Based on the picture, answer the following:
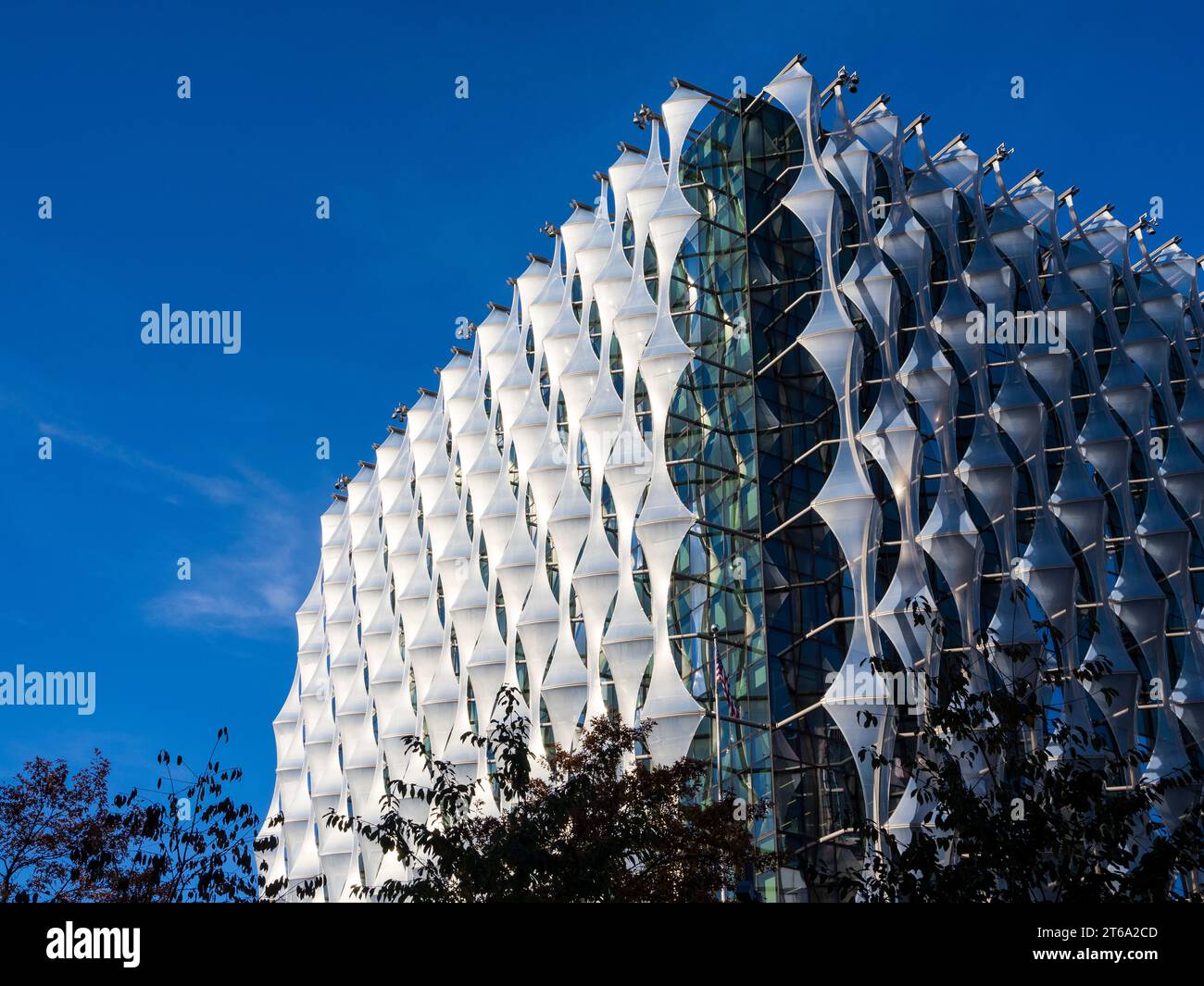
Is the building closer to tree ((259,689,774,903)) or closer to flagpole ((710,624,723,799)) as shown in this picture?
flagpole ((710,624,723,799))

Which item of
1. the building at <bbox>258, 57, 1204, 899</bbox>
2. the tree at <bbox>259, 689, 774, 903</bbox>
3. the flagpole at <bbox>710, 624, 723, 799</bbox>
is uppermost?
the building at <bbox>258, 57, 1204, 899</bbox>

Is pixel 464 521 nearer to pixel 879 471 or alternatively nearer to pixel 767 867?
pixel 879 471

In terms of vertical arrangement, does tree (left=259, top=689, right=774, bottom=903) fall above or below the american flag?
below

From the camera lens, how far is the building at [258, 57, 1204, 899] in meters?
44.8

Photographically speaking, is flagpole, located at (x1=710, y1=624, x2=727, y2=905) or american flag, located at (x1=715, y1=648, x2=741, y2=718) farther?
american flag, located at (x1=715, y1=648, x2=741, y2=718)

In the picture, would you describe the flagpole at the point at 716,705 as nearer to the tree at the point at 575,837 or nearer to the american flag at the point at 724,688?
the american flag at the point at 724,688

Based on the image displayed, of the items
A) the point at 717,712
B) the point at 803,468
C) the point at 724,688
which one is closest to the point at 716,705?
the point at 717,712

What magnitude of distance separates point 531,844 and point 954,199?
35915mm

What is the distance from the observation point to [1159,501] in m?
52.2

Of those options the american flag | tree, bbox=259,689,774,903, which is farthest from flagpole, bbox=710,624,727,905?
tree, bbox=259,689,774,903

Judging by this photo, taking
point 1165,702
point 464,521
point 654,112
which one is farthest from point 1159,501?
point 464,521

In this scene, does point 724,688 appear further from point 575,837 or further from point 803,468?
point 575,837

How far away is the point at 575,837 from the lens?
27812mm

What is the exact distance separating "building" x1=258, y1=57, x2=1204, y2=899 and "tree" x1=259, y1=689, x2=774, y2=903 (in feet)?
15.9
